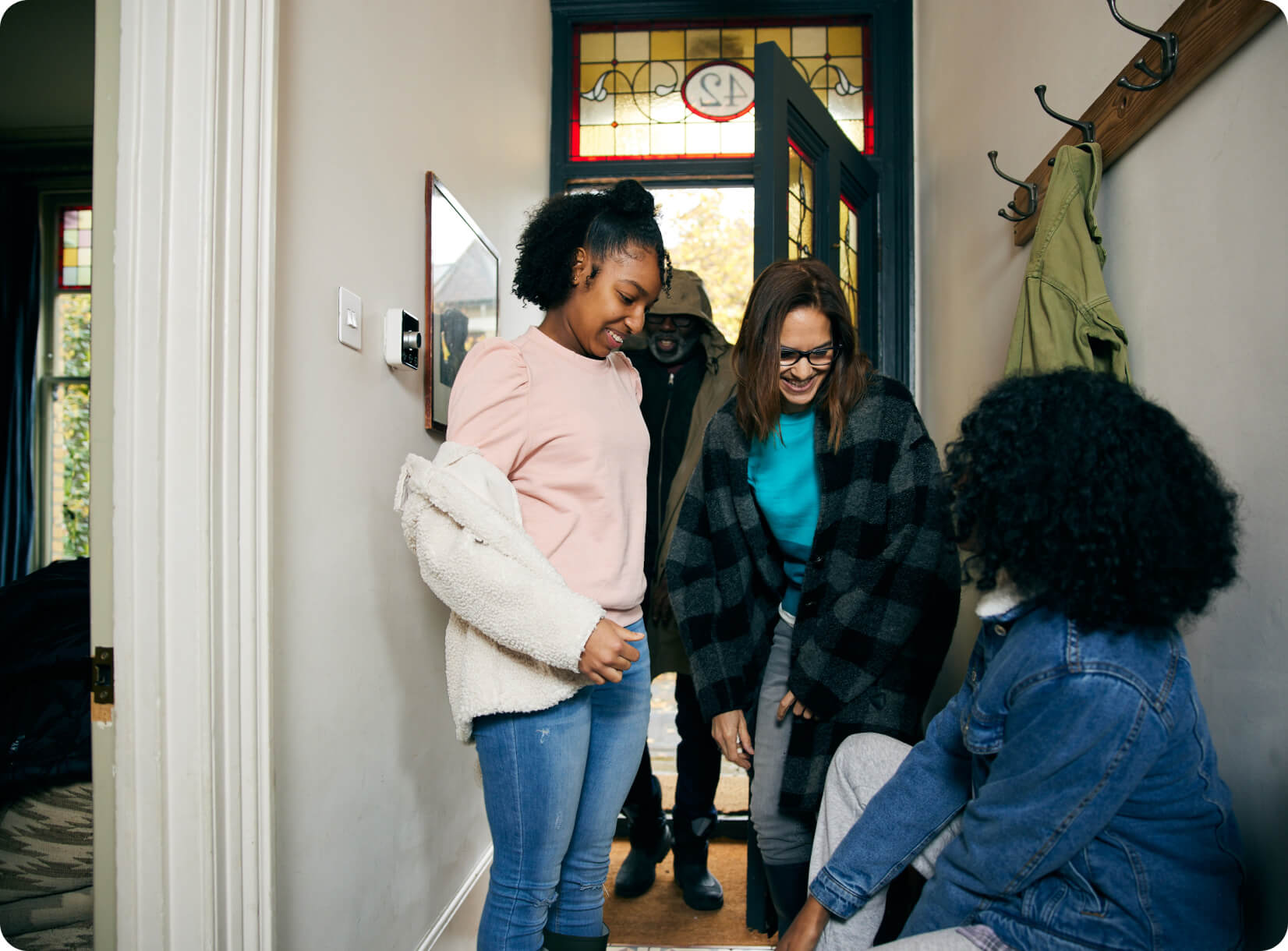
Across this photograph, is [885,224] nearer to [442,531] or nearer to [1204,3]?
[1204,3]

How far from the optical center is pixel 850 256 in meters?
2.54

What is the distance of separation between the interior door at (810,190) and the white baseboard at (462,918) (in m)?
1.53

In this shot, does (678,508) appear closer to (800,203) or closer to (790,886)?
(800,203)

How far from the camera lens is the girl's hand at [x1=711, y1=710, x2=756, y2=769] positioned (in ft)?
4.56

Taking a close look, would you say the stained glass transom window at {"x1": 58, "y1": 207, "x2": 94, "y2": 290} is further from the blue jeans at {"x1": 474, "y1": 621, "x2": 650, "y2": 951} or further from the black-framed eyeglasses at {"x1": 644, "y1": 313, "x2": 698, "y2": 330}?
the blue jeans at {"x1": 474, "y1": 621, "x2": 650, "y2": 951}

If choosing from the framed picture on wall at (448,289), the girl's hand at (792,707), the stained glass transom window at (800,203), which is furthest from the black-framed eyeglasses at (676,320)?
the girl's hand at (792,707)

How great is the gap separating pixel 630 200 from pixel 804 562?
2.14 feet

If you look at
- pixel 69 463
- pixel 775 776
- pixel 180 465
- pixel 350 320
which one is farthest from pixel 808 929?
pixel 69 463

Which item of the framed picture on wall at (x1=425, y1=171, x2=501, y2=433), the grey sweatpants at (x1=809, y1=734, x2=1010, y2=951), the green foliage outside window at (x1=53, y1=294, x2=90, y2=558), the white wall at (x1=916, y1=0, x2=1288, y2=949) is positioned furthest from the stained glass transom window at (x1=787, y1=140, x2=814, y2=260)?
the green foliage outside window at (x1=53, y1=294, x2=90, y2=558)

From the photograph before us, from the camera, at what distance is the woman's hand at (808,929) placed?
1003mm

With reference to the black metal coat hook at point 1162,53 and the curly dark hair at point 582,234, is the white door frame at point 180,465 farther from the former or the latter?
the black metal coat hook at point 1162,53

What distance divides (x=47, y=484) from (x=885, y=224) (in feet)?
11.4

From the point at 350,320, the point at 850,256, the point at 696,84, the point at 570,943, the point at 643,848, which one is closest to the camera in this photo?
the point at 570,943

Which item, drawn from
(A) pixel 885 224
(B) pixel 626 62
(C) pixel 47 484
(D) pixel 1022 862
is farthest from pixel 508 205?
(C) pixel 47 484
